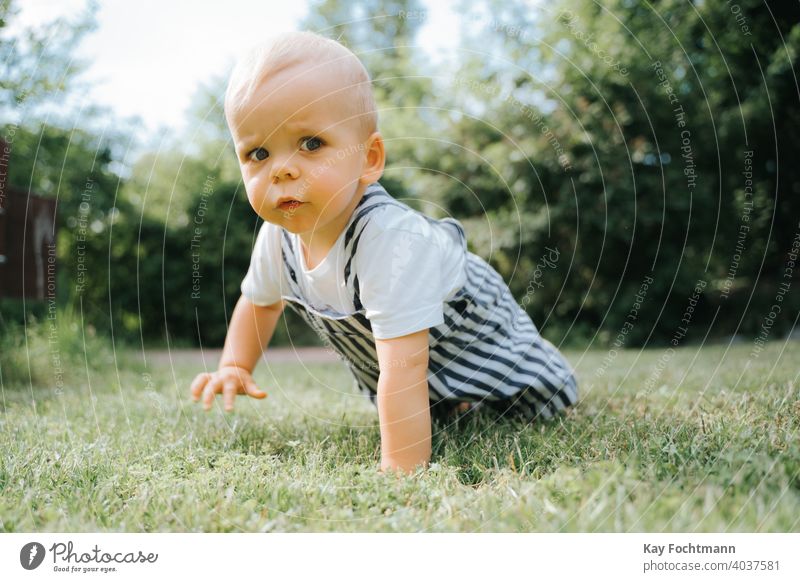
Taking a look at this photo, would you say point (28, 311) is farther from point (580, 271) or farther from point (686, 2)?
point (686, 2)

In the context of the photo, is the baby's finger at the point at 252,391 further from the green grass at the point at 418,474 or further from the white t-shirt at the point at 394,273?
the white t-shirt at the point at 394,273

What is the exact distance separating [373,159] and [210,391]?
663 millimetres

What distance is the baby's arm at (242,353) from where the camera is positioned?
163 cm

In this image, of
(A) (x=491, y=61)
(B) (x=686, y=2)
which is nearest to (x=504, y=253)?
(A) (x=491, y=61)

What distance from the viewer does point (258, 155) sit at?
57.2 inches

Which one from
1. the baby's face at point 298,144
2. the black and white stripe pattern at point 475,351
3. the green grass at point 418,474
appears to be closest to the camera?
the green grass at point 418,474

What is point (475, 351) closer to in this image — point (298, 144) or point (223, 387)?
point (223, 387)

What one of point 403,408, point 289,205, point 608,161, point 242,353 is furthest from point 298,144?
point 608,161

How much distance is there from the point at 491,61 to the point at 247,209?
2697 millimetres

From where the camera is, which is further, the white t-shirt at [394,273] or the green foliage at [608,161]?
the green foliage at [608,161]

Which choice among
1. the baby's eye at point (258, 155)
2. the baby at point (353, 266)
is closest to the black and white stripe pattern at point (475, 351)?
the baby at point (353, 266)

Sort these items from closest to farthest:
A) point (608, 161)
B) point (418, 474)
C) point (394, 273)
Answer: point (418, 474) < point (394, 273) < point (608, 161)

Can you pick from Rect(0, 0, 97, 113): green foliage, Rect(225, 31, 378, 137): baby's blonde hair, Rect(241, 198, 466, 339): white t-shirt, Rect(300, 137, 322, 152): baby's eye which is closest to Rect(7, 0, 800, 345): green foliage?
Rect(0, 0, 97, 113): green foliage

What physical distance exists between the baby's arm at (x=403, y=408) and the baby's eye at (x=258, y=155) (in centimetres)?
48
